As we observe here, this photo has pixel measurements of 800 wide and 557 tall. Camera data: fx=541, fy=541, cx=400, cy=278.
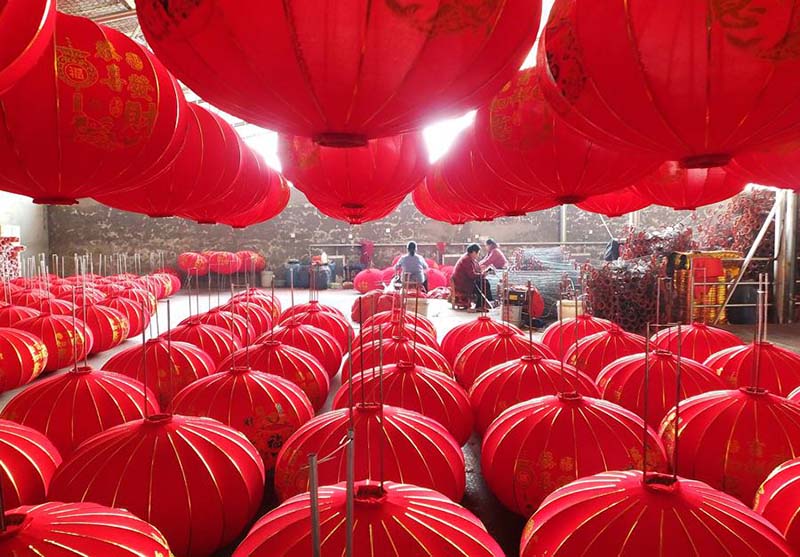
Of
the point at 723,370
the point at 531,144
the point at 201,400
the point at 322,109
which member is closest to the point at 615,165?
the point at 531,144

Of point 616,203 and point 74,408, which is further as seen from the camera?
point 616,203

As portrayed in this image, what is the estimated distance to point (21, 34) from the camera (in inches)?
29.3

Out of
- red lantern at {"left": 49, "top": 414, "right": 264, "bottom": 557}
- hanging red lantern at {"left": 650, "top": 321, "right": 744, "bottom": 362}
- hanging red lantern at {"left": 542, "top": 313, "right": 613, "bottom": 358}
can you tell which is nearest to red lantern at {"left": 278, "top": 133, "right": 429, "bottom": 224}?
red lantern at {"left": 49, "top": 414, "right": 264, "bottom": 557}

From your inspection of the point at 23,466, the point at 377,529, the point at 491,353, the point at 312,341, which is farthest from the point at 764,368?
the point at 23,466

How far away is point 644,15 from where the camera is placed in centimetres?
101

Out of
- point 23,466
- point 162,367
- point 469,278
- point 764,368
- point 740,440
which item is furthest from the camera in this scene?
point 469,278

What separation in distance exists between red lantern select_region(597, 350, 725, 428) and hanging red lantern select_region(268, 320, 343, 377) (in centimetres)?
192

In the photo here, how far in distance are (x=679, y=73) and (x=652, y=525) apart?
0.96m

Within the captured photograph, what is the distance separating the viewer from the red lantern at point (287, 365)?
119 inches

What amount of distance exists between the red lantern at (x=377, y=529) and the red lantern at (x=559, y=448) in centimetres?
68

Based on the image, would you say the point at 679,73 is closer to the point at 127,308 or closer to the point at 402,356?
the point at 402,356

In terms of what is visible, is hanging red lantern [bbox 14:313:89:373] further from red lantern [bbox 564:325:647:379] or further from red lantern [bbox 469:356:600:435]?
red lantern [bbox 564:325:647:379]

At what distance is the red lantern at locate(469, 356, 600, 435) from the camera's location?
256cm

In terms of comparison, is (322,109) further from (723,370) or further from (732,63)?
(723,370)
